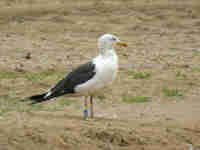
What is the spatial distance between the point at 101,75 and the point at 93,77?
12 cm

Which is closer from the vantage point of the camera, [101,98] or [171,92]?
[101,98]

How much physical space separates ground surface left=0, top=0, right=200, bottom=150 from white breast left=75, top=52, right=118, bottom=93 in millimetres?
422

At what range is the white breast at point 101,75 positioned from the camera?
8422mm

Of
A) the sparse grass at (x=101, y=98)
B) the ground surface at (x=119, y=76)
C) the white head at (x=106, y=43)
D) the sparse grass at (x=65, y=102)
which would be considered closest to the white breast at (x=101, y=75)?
the white head at (x=106, y=43)

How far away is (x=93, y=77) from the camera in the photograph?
8469mm

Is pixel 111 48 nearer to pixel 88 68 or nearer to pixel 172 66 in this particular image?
pixel 88 68

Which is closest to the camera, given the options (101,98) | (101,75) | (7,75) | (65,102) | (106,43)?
(101,75)

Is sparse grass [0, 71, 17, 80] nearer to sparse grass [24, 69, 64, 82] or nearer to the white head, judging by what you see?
sparse grass [24, 69, 64, 82]

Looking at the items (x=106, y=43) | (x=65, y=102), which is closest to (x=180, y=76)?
(x=65, y=102)

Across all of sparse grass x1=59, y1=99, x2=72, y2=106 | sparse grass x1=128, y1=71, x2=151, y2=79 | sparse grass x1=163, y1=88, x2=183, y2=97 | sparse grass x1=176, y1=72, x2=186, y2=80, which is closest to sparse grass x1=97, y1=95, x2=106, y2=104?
sparse grass x1=59, y1=99, x2=72, y2=106

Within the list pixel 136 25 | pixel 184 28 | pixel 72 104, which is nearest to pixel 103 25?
pixel 136 25

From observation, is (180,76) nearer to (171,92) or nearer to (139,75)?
(139,75)

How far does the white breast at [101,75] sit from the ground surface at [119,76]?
42 centimetres

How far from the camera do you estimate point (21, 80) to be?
11164 mm
